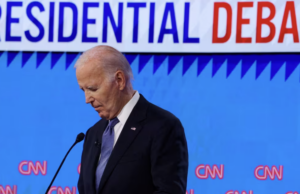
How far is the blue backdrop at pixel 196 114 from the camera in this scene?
2.29m

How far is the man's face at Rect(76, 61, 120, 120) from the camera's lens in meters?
1.23

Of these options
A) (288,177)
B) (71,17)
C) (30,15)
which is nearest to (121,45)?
(71,17)

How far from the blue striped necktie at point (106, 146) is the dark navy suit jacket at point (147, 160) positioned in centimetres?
2

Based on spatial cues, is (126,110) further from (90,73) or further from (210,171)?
(210,171)

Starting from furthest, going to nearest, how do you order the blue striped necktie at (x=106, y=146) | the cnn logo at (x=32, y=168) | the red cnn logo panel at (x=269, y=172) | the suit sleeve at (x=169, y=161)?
the cnn logo at (x=32, y=168)
the red cnn logo panel at (x=269, y=172)
the blue striped necktie at (x=106, y=146)
the suit sleeve at (x=169, y=161)

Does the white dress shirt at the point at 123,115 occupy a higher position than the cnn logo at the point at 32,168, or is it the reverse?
the white dress shirt at the point at 123,115

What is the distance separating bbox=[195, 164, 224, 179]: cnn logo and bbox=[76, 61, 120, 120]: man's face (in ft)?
3.87

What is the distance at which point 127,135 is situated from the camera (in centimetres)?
123

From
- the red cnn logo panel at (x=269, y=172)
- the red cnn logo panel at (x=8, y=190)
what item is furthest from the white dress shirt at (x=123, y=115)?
the red cnn logo panel at (x=8, y=190)

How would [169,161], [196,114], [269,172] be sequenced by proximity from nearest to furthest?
[169,161]
[269,172]
[196,114]

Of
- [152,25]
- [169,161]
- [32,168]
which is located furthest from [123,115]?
[32,168]

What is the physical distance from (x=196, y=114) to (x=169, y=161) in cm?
123

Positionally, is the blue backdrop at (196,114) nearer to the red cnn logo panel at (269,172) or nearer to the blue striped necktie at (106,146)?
the red cnn logo panel at (269,172)

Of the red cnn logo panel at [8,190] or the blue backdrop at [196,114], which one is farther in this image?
the red cnn logo panel at [8,190]
